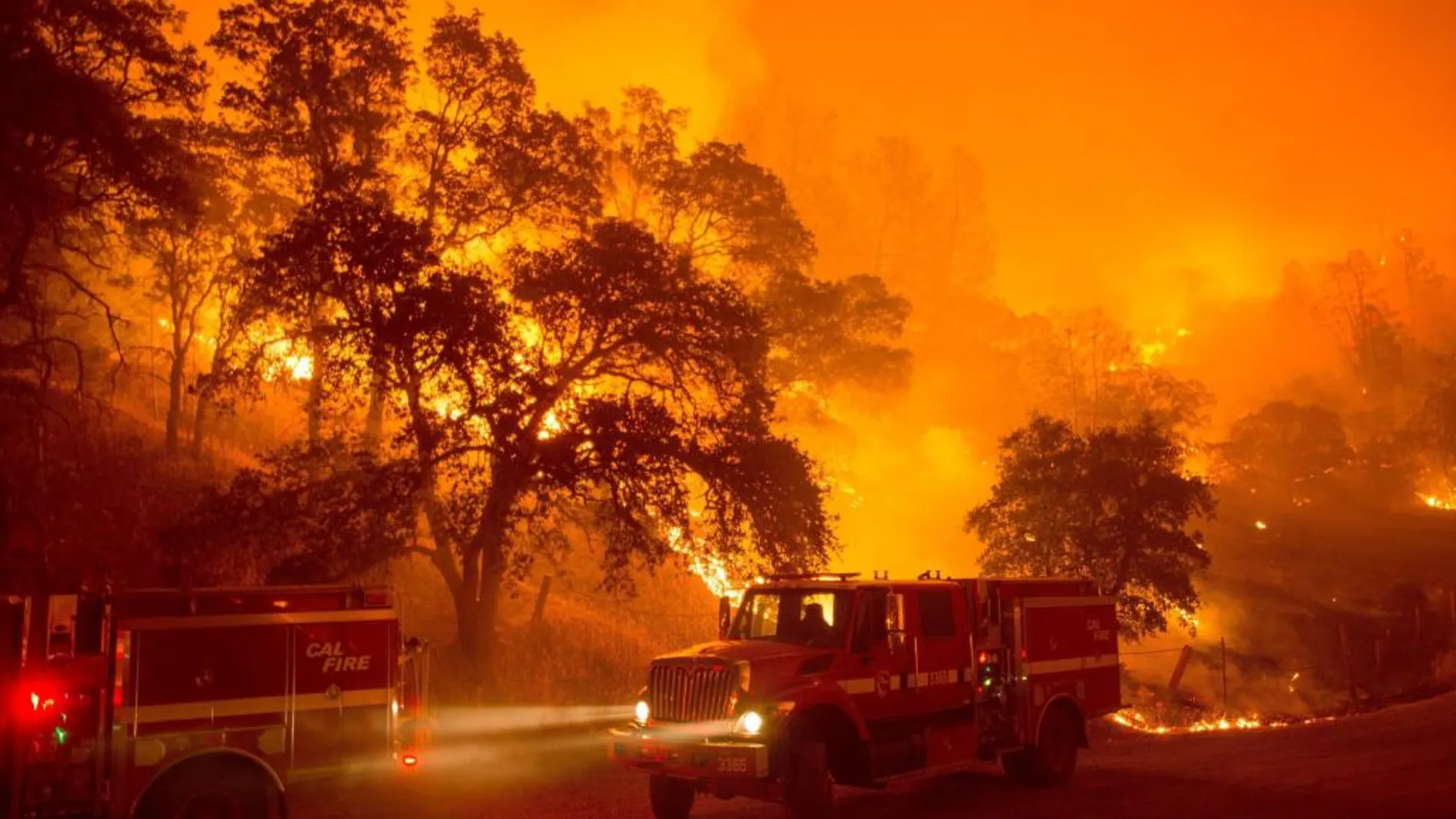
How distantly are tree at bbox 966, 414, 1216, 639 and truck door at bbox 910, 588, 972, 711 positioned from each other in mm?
15335

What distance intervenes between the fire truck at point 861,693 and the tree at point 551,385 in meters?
6.89

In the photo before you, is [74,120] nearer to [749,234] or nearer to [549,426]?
[549,426]

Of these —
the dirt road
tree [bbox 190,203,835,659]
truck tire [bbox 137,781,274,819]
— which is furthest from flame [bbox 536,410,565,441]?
truck tire [bbox 137,781,274,819]

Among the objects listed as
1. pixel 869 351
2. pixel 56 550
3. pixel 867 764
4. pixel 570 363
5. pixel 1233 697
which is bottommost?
pixel 1233 697

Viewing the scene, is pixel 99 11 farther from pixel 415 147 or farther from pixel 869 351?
pixel 869 351

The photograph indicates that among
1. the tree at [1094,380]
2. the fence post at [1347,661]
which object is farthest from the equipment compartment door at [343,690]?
the tree at [1094,380]

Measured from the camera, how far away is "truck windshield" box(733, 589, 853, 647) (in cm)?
1233

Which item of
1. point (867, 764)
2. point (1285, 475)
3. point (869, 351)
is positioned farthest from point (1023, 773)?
point (1285, 475)

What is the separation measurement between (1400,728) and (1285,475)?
6249cm

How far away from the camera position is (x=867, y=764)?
39.2ft

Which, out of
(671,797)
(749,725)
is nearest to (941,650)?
(749,725)

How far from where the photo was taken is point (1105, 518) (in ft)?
93.2

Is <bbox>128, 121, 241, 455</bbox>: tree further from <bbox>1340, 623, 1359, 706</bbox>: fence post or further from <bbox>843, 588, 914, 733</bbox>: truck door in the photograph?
<bbox>1340, 623, 1359, 706</bbox>: fence post

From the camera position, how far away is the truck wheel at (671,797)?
12031 millimetres
